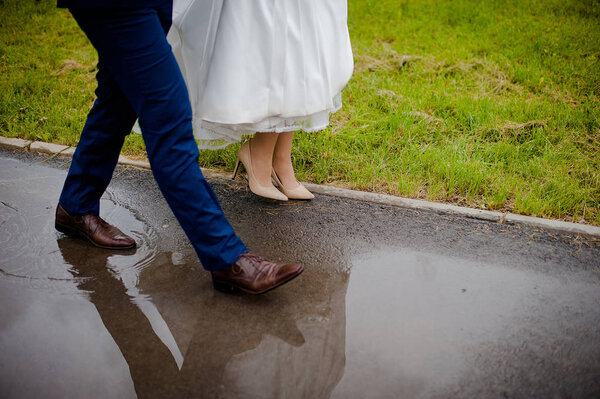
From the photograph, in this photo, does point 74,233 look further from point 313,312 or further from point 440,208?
point 440,208

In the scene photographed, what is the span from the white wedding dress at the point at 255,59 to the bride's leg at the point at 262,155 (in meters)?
0.27

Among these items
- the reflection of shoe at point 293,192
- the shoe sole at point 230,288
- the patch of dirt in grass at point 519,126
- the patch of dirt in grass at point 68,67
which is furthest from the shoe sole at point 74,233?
the patch of dirt in grass at point 68,67

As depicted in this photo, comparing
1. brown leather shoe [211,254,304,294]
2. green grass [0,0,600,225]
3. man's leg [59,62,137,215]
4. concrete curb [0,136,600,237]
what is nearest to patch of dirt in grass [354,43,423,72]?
green grass [0,0,600,225]

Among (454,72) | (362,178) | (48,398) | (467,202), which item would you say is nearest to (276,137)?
(362,178)

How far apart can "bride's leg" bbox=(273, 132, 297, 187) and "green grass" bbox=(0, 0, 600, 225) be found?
1.19ft

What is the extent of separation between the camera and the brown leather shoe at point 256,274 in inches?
88.9

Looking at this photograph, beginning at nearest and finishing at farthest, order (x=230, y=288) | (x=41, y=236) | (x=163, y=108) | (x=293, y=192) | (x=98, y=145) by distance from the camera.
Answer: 1. (x=163, y=108)
2. (x=230, y=288)
3. (x=98, y=145)
4. (x=41, y=236)
5. (x=293, y=192)

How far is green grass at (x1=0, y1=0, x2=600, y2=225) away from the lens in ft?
11.7

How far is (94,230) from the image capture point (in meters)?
2.76

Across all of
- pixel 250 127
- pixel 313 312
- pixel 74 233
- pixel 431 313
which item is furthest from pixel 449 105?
pixel 74 233

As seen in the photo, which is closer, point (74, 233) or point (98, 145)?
point (98, 145)

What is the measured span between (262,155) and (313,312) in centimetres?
133

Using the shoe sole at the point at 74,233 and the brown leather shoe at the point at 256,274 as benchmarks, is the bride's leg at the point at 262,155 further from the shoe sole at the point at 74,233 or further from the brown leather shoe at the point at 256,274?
the brown leather shoe at the point at 256,274

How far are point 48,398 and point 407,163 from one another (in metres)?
2.89
